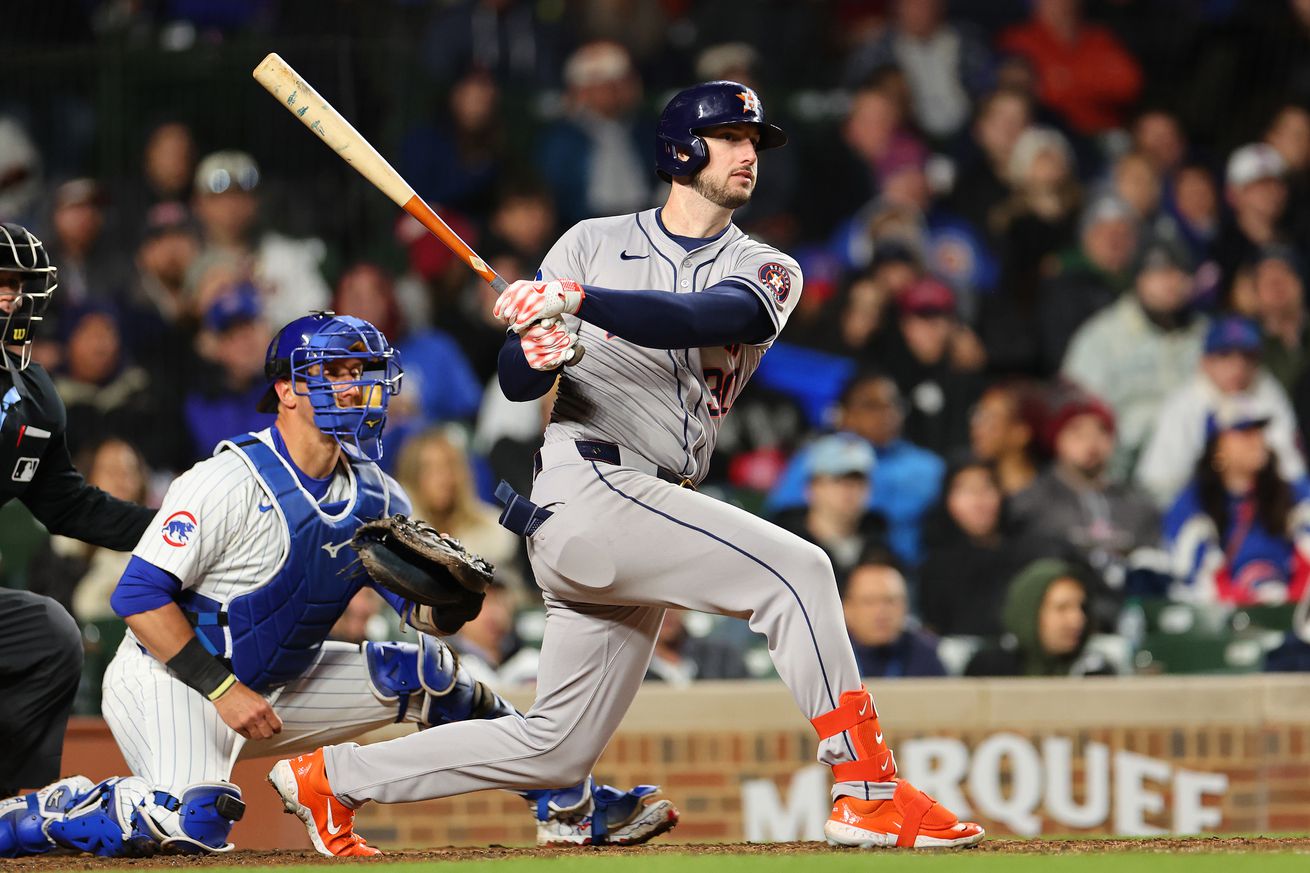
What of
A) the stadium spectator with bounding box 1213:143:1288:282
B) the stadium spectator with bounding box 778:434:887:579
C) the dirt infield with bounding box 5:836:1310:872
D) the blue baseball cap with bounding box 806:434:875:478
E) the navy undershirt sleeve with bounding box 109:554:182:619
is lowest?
the dirt infield with bounding box 5:836:1310:872

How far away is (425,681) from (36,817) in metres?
0.98

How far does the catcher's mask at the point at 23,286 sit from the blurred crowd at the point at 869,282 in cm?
226

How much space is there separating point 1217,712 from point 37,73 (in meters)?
5.44

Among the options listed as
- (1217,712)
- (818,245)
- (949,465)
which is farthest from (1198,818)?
(818,245)

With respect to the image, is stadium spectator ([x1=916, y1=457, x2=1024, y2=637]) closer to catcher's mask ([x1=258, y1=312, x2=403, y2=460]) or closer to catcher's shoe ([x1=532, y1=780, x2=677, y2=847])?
catcher's shoe ([x1=532, y1=780, x2=677, y2=847])

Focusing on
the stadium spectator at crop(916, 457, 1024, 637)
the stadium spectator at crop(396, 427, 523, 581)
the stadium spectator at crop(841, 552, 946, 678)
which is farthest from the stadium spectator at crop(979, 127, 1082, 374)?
the stadium spectator at crop(396, 427, 523, 581)

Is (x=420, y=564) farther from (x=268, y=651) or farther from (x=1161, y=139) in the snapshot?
(x=1161, y=139)

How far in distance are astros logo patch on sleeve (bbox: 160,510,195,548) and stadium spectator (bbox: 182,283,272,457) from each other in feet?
10.1

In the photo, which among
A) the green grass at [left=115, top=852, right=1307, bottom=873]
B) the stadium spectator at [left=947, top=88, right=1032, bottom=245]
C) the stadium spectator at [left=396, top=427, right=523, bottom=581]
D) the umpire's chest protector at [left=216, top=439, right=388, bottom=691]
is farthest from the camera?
the stadium spectator at [left=947, top=88, right=1032, bottom=245]

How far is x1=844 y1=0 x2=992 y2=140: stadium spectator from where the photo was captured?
942 cm

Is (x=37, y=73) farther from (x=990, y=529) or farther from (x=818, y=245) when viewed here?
(x=990, y=529)

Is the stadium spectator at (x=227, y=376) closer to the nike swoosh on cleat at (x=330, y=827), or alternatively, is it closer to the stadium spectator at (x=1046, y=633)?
the stadium spectator at (x=1046, y=633)

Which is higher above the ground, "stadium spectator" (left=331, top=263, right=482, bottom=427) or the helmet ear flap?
"stadium spectator" (left=331, top=263, right=482, bottom=427)

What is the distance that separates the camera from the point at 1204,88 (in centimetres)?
938
